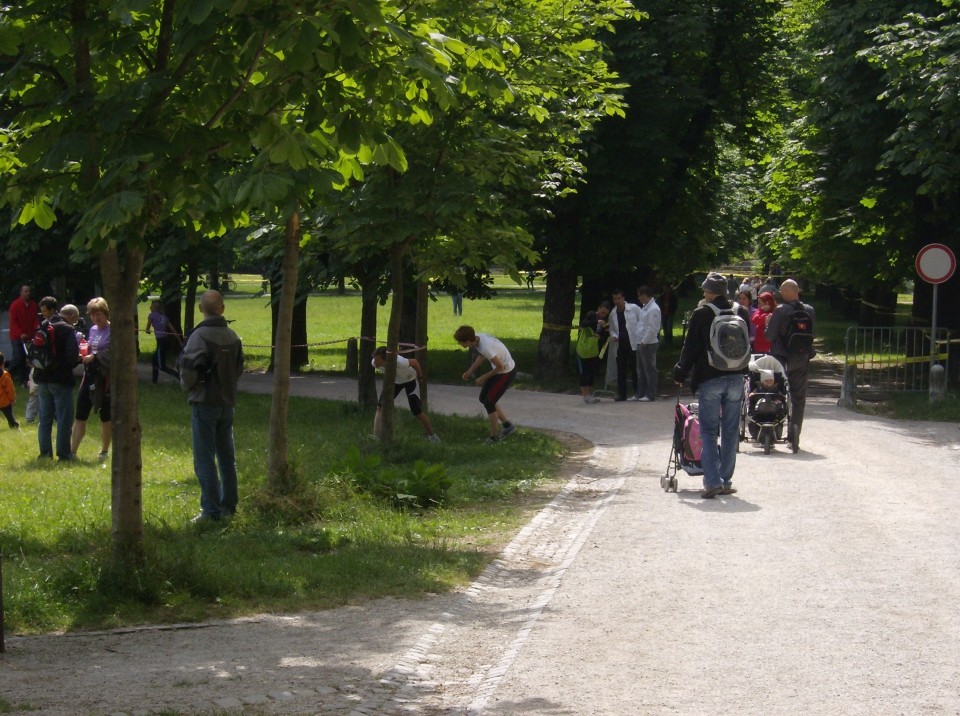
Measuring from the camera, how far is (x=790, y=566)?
930cm

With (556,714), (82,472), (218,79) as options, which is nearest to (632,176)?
(82,472)

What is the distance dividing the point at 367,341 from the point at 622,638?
12476 mm

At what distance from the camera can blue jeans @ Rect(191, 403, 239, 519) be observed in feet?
36.2

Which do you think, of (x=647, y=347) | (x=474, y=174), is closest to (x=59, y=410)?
(x=474, y=174)

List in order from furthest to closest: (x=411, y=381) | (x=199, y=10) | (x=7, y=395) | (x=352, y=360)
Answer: (x=352, y=360)
(x=7, y=395)
(x=411, y=381)
(x=199, y=10)

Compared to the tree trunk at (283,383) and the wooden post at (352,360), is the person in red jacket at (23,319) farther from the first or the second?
the tree trunk at (283,383)

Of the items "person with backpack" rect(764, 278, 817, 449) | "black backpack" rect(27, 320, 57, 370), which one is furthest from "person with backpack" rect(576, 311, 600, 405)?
"black backpack" rect(27, 320, 57, 370)

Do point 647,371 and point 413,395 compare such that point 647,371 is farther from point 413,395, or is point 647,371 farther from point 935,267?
point 413,395

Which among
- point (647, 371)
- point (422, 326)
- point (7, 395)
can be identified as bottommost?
point (7, 395)

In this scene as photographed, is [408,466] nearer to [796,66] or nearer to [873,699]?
[873,699]

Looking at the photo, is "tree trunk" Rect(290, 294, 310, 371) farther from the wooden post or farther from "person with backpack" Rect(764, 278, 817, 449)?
"person with backpack" Rect(764, 278, 817, 449)

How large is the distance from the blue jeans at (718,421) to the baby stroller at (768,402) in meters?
3.01

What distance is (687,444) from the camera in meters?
12.6

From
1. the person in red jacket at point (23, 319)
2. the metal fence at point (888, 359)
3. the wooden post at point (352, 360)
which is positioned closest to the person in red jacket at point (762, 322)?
the metal fence at point (888, 359)
